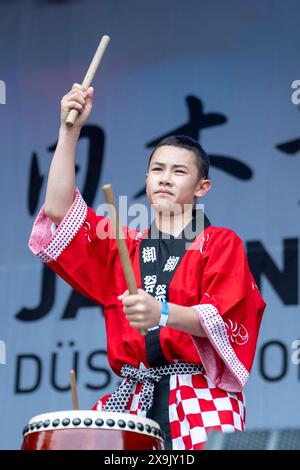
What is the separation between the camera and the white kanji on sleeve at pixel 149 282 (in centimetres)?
269

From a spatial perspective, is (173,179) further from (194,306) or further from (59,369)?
(59,369)

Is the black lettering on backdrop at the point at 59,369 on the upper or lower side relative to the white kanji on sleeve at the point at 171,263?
lower

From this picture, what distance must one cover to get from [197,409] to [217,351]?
160 mm

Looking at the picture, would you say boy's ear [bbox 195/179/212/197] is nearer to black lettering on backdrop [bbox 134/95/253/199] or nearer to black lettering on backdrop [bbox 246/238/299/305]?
black lettering on backdrop [bbox 246/238/299/305]

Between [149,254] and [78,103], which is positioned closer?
[78,103]

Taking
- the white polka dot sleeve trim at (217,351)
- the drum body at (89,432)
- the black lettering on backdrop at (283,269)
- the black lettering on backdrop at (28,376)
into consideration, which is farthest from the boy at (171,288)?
the black lettering on backdrop at (28,376)

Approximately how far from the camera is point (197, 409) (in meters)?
2.57

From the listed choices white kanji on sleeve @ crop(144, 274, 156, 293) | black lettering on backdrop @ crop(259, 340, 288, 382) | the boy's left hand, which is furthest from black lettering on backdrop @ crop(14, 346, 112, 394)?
the boy's left hand

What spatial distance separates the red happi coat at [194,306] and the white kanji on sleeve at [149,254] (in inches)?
0.9

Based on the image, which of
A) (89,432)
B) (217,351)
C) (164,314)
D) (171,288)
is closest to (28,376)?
(171,288)

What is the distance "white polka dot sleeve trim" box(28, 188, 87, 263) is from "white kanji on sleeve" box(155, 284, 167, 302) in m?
0.27

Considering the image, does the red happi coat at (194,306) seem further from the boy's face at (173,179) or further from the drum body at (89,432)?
the drum body at (89,432)

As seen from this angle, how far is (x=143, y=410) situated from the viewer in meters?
2.60
